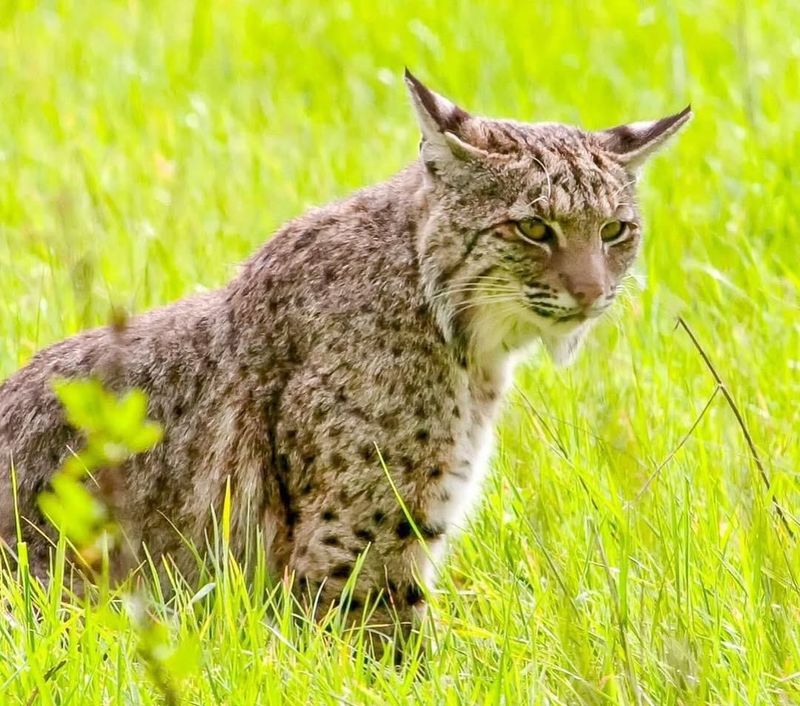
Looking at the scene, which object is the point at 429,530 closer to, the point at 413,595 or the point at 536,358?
the point at 413,595

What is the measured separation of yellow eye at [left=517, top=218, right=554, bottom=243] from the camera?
4.41 metres

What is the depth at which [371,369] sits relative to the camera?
4.34m

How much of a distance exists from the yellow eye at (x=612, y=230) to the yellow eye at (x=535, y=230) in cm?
17

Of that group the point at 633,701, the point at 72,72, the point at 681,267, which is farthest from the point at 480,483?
the point at 72,72

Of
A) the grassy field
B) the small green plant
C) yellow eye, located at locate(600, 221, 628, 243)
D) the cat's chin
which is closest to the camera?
the small green plant

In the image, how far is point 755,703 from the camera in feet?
11.5

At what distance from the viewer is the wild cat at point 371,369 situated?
4281mm

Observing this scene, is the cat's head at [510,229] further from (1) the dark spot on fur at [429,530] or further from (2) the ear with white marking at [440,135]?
(1) the dark spot on fur at [429,530]

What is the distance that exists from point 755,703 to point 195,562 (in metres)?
1.61

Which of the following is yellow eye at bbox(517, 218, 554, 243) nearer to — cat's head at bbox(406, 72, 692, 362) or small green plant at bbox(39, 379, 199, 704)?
cat's head at bbox(406, 72, 692, 362)

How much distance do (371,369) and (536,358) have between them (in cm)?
126

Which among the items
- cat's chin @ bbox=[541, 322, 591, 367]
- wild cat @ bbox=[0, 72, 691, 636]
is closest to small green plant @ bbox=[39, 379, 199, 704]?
wild cat @ bbox=[0, 72, 691, 636]

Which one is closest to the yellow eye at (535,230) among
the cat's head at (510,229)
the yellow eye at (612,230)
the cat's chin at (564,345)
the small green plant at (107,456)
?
the cat's head at (510,229)

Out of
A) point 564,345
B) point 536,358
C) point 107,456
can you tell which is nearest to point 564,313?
point 564,345
